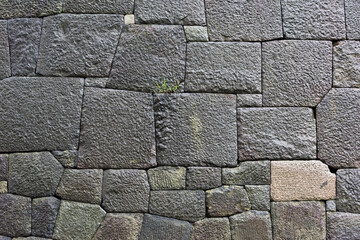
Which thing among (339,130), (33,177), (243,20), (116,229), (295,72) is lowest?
(116,229)

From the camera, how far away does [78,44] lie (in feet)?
6.79

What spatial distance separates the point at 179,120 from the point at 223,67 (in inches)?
20.3

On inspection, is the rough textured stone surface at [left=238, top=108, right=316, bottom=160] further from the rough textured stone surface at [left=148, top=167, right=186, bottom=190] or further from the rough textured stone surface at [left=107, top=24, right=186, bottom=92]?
the rough textured stone surface at [left=107, top=24, right=186, bottom=92]

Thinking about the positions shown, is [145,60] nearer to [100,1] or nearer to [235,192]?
[100,1]

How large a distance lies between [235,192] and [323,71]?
3.68 ft

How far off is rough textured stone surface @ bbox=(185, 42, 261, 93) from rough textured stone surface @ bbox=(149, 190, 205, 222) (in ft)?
2.59

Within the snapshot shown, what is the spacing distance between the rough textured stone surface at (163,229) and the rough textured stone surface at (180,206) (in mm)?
48

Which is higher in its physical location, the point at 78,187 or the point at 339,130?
the point at 339,130

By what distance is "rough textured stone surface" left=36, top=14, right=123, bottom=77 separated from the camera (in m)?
2.06

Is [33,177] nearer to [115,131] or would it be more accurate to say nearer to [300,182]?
[115,131]

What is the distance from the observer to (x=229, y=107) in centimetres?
206

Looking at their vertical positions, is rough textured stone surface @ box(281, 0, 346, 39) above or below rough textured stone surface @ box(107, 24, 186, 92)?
above

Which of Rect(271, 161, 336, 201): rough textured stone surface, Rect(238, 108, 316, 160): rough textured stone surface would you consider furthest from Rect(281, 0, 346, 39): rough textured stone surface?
Rect(271, 161, 336, 201): rough textured stone surface

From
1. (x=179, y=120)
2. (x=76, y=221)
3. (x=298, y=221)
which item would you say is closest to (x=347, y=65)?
(x=298, y=221)
